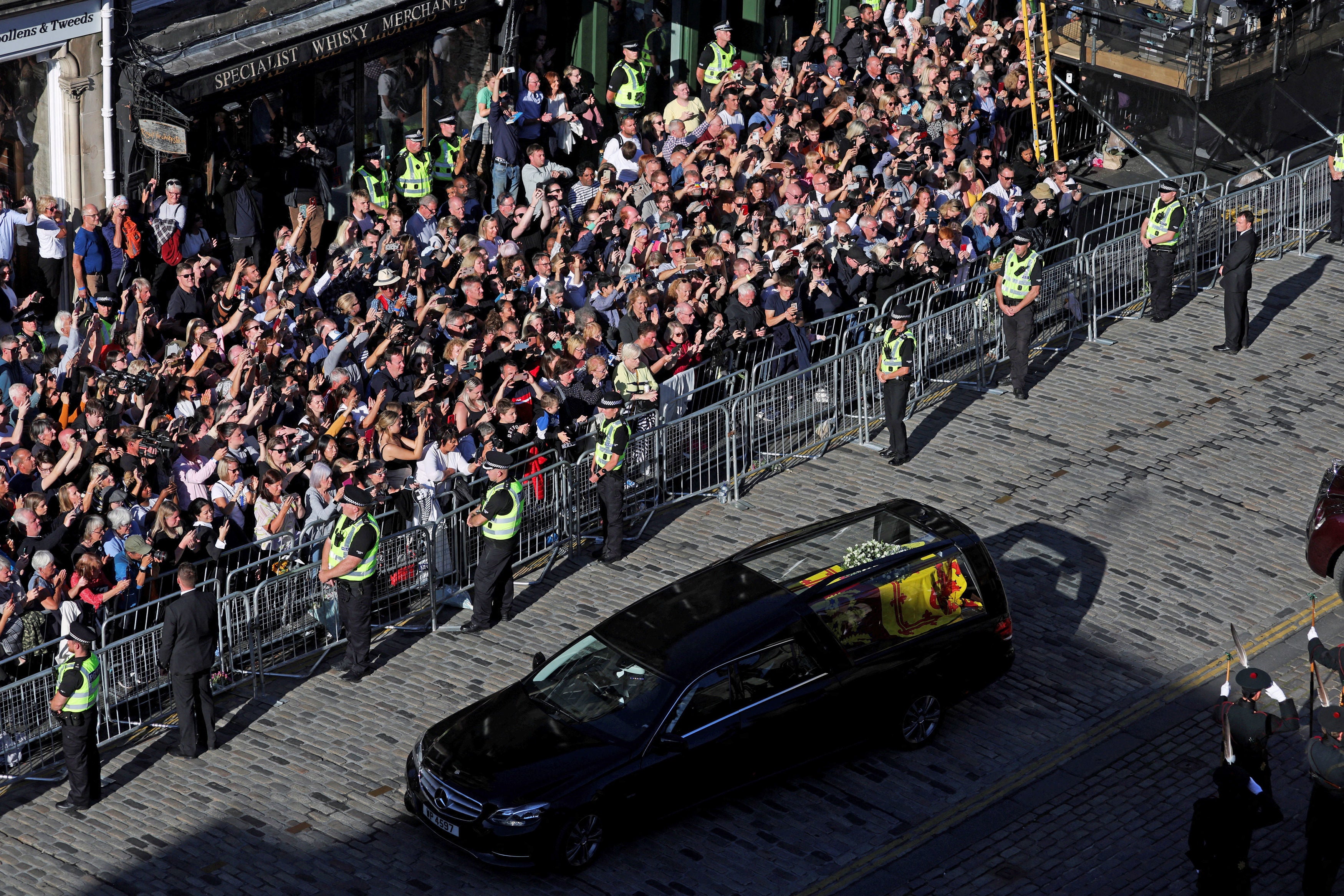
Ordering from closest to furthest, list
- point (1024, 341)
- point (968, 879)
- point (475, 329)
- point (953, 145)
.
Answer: point (968, 879) → point (475, 329) → point (1024, 341) → point (953, 145)

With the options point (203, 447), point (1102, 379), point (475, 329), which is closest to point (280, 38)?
point (475, 329)

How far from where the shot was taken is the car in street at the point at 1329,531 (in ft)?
53.7

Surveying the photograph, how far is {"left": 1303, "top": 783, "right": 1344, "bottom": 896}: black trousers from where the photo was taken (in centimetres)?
1207

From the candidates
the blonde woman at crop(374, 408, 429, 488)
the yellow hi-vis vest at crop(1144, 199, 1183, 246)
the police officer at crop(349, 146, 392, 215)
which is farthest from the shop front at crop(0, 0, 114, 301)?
the yellow hi-vis vest at crop(1144, 199, 1183, 246)

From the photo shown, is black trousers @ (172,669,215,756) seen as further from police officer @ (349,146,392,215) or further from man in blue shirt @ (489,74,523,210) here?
man in blue shirt @ (489,74,523,210)

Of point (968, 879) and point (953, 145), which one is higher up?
point (953, 145)

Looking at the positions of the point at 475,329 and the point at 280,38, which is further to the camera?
the point at 280,38

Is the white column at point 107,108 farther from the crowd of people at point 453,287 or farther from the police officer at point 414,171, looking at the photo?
the police officer at point 414,171

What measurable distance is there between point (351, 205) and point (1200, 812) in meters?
12.7

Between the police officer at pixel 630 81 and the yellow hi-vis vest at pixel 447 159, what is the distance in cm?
313

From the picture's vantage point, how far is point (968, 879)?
12.8 metres

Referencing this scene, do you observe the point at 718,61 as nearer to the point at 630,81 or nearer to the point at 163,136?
the point at 630,81

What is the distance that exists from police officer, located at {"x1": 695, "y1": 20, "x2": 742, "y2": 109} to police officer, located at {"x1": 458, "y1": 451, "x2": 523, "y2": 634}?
11.5m

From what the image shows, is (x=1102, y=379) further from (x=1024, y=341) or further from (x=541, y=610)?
(x=541, y=610)
